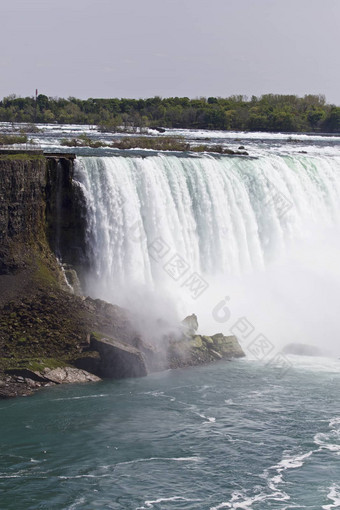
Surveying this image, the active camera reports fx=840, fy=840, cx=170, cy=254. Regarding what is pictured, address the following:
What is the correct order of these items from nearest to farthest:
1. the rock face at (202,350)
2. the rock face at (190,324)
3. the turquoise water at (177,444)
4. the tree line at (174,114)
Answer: the turquoise water at (177,444) → the rock face at (202,350) → the rock face at (190,324) → the tree line at (174,114)

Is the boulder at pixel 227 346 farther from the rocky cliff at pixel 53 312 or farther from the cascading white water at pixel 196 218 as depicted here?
the cascading white water at pixel 196 218

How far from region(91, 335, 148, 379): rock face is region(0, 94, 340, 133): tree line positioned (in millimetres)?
62441

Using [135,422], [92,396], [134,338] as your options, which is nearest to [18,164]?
[134,338]

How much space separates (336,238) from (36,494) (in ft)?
82.8

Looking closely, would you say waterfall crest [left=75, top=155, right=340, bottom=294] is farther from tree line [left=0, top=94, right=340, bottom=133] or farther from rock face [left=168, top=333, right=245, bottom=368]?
tree line [left=0, top=94, right=340, bottom=133]

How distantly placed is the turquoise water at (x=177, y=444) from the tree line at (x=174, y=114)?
6434 cm

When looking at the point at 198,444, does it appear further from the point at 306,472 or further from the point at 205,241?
the point at 205,241

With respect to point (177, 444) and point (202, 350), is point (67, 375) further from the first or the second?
point (177, 444)

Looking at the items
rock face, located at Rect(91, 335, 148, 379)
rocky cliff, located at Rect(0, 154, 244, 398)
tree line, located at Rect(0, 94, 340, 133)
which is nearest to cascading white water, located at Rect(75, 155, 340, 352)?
rocky cliff, located at Rect(0, 154, 244, 398)

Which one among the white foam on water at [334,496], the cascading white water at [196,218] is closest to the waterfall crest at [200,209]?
the cascading white water at [196,218]

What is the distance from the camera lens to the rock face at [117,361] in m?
24.3

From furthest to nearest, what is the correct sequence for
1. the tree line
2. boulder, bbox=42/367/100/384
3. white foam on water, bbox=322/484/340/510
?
the tree line
boulder, bbox=42/367/100/384
white foam on water, bbox=322/484/340/510

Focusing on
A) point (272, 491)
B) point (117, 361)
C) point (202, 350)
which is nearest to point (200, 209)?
point (202, 350)

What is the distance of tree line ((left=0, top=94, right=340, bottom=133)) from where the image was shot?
95.5m
